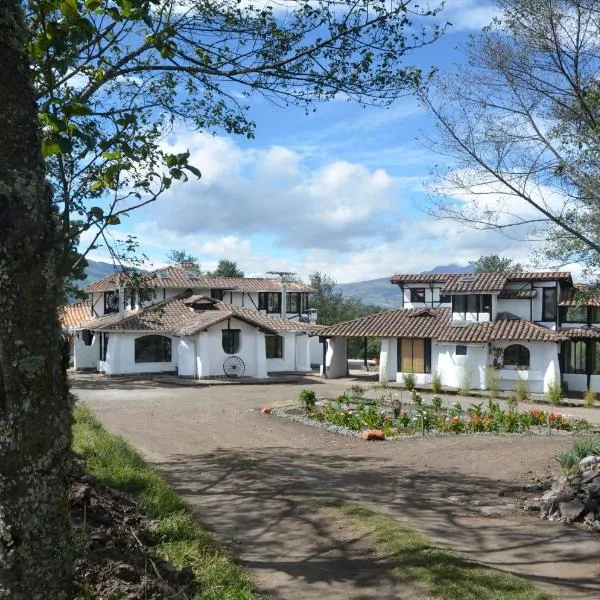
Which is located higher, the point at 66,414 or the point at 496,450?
the point at 66,414

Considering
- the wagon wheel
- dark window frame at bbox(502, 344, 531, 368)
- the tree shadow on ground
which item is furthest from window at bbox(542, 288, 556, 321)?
the tree shadow on ground

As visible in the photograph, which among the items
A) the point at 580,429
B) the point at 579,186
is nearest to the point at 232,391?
the point at 580,429

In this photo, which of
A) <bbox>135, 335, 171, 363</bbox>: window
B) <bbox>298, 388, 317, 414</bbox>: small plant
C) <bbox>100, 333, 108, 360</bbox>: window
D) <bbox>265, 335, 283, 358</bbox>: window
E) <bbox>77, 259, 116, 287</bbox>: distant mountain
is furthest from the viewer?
<bbox>265, 335, 283, 358</bbox>: window

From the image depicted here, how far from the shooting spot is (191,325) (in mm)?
35000

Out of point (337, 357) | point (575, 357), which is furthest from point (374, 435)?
point (337, 357)

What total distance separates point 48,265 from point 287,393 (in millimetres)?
25733

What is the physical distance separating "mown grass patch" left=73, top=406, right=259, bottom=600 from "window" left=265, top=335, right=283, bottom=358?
28.1m

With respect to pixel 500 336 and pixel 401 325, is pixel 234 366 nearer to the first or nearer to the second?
pixel 401 325

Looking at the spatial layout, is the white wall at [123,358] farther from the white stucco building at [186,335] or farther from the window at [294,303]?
the window at [294,303]

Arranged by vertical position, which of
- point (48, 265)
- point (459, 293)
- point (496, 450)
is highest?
point (459, 293)

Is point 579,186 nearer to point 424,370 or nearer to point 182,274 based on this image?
point 424,370

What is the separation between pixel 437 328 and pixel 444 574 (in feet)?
91.3

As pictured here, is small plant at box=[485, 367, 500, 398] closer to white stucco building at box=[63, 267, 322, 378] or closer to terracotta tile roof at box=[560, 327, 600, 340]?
terracotta tile roof at box=[560, 327, 600, 340]

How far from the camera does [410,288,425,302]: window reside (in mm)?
38375
